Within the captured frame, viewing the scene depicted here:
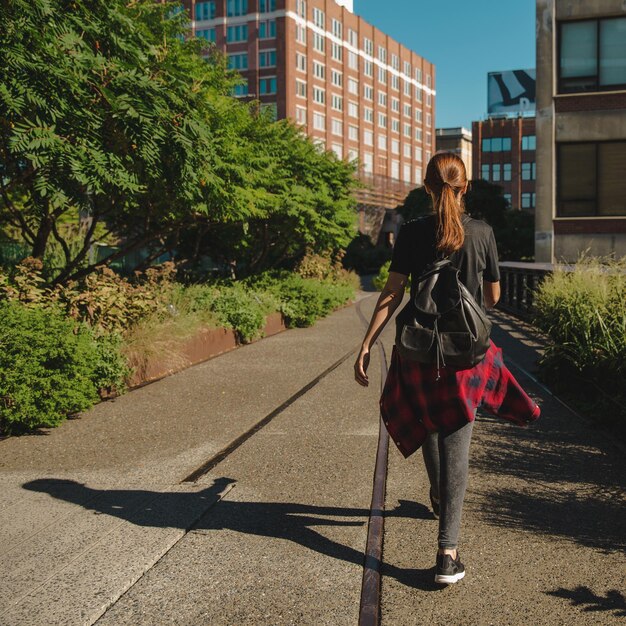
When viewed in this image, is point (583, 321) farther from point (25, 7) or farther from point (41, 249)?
point (41, 249)

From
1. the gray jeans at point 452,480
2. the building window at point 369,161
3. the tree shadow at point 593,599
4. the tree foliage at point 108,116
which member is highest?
the building window at point 369,161

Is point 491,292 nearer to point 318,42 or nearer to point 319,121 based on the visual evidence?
point 319,121

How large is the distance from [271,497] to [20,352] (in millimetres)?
2974

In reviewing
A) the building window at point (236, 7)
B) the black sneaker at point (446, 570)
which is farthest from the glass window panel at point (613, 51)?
the building window at point (236, 7)

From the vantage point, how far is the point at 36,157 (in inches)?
304

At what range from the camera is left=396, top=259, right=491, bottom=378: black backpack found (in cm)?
342

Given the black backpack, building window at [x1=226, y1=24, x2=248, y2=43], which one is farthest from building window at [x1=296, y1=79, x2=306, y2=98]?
the black backpack

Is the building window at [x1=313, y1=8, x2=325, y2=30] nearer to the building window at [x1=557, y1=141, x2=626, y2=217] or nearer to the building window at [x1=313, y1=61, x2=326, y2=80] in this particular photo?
the building window at [x1=313, y1=61, x2=326, y2=80]

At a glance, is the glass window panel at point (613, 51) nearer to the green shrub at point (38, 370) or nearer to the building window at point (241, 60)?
the green shrub at point (38, 370)

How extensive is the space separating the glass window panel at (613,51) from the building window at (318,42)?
185ft

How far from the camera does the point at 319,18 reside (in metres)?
75.9

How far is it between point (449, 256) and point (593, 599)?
1.69m

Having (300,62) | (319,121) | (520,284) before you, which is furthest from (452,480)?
(319,121)

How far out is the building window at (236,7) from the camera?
73562mm
